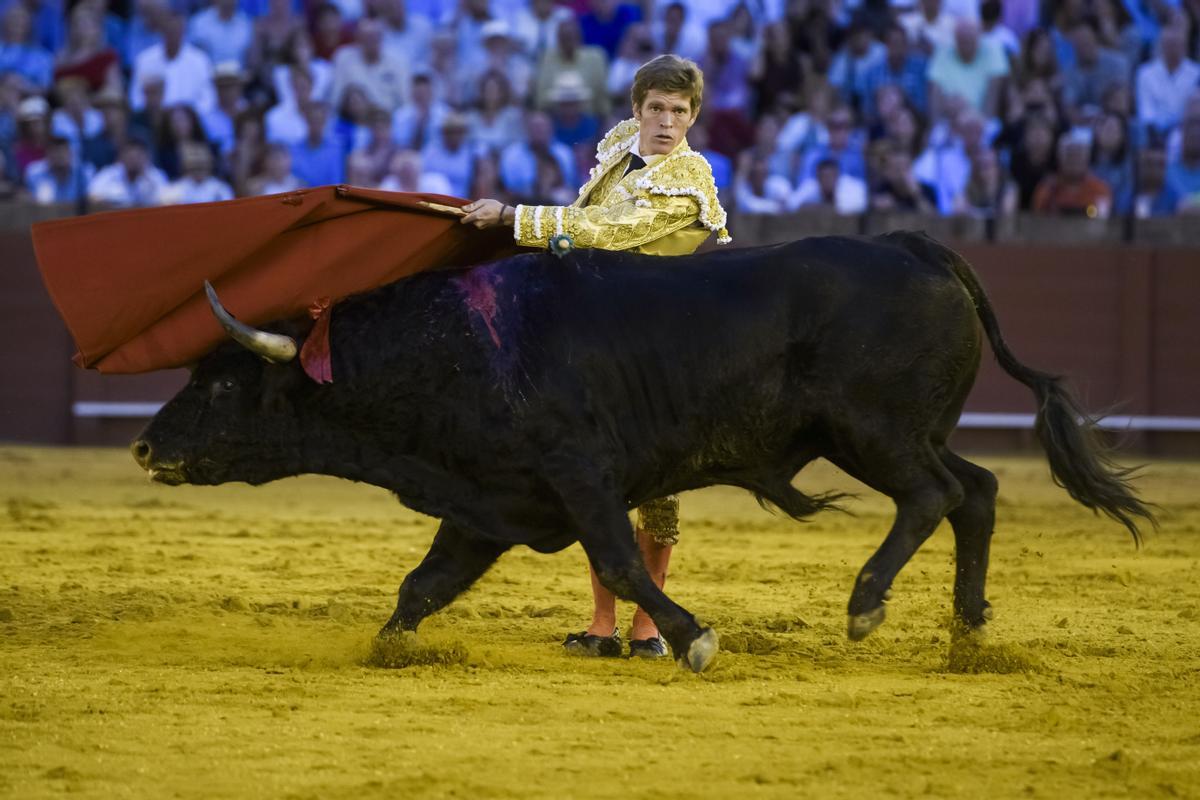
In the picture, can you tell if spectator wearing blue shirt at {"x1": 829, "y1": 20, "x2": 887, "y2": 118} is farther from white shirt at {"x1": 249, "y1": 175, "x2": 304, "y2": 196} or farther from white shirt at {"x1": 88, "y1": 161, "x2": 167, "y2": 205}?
white shirt at {"x1": 88, "y1": 161, "x2": 167, "y2": 205}

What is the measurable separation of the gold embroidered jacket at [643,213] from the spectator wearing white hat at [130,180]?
5.93 meters

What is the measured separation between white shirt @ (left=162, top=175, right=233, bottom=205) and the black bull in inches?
222

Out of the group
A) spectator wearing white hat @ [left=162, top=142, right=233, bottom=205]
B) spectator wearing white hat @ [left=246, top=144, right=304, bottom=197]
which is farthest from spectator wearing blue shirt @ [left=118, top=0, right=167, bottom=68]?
spectator wearing white hat @ [left=246, top=144, right=304, bottom=197]

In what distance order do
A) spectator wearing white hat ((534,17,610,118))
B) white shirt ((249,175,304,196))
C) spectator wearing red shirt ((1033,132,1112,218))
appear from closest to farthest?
white shirt ((249,175,304,196)) < spectator wearing red shirt ((1033,132,1112,218)) < spectator wearing white hat ((534,17,610,118))

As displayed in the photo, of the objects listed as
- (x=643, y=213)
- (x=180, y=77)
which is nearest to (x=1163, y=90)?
(x=180, y=77)

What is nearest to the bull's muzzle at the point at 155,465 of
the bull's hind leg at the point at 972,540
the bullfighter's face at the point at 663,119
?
the bullfighter's face at the point at 663,119

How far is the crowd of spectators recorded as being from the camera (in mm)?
9570

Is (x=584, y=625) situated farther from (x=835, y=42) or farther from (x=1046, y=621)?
(x=835, y=42)

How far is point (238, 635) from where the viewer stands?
14.2ft

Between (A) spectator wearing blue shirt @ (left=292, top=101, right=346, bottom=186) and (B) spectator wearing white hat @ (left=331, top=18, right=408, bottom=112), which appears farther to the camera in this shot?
(B) spectator wearing white hat @ (left=331, top=18, right=408, bottom=112)

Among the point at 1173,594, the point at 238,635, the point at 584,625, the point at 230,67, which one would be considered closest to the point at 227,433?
the point at 238,635

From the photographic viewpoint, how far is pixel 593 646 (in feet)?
13.9

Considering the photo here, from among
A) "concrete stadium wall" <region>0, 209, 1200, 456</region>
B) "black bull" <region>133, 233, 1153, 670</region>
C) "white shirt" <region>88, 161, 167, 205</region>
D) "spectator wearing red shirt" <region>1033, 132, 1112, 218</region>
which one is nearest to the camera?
"black bull" <region>133, 233, 1153, 670</region>

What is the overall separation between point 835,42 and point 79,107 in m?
4.47
